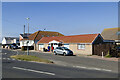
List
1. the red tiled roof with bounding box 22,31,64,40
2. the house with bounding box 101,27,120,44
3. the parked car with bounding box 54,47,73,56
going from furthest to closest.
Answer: the red tiled roof with bounding box 22,31,64,40 < the house with bounding box 101,27,120,44 < the parked car with bounding box 54,47,73,56

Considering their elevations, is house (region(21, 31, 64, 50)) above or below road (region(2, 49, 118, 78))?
above

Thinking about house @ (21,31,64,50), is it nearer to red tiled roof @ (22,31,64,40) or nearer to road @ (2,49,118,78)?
red tiled roof @ (22,31,64,40)

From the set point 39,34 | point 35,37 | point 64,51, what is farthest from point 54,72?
point 39,34

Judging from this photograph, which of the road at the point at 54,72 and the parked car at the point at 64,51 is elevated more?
the parked car at the point at 64,51

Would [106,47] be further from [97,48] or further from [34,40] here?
[34,40]

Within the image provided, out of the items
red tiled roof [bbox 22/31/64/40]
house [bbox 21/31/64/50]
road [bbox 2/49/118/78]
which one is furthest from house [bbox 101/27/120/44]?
road [bbox 2/49/118/78]

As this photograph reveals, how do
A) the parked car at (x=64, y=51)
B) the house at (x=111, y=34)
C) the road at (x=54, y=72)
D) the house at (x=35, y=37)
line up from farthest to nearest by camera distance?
the house at (x=35, y=37) → the house at (x=111, y=34) → the parked car at (x=64, y=51) → the road at (x=54, y=72)

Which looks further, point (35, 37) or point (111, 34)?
point (35, 37)

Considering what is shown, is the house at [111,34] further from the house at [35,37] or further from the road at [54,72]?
the road at [54,72]

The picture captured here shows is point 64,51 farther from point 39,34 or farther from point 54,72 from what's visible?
point 39,34

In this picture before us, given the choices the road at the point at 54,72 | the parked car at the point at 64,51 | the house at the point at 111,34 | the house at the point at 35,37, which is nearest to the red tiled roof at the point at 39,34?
the house at the point at 35,37

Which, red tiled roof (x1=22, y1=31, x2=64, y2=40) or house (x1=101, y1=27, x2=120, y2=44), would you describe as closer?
house (x1=101, y1=27, x2=120, y2=44)

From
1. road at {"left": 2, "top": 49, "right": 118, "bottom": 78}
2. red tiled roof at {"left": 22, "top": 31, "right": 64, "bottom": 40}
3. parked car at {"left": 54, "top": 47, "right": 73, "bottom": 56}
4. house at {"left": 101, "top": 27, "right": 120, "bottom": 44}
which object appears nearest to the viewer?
road at {"left": 2, "top": 49, "right": 118, "bottom": 78}

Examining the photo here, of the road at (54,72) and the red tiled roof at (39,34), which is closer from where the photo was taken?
the road at (54,72)
